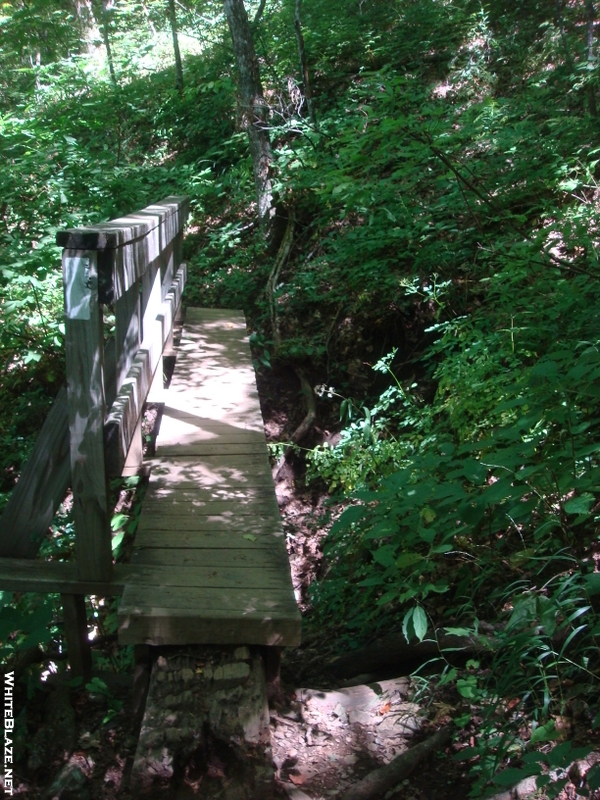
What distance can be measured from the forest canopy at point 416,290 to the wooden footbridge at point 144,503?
36 centimetres

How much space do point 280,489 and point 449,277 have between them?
253 centimetres

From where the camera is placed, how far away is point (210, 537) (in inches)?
124

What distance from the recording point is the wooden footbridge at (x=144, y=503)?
2.50 m

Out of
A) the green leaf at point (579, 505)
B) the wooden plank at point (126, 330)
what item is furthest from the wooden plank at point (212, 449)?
the green leaf at point (579, 505)

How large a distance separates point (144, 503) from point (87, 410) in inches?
36.2

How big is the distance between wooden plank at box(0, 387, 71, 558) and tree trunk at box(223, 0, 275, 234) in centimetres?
742

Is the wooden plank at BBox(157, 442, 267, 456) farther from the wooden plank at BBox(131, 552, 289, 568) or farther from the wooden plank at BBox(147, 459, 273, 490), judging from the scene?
the wooden plank at BBox(131, 552, 289, 568)

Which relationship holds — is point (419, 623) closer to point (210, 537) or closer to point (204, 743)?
point (204, 743)

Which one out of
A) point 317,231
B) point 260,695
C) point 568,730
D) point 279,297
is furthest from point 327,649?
point 317,231

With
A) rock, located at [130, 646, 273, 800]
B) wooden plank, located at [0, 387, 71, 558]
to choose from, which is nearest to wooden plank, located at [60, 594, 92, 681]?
wooden plank, located at [0, 387, 71, 558]

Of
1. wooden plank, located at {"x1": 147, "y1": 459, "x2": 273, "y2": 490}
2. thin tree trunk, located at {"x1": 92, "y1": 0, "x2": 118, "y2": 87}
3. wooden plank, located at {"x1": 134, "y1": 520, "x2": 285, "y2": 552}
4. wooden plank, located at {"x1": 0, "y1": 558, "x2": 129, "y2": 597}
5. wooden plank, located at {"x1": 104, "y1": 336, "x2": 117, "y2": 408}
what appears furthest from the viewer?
thin tree trunk, located at {"x1": 92, "y1": 0, "x2": 118, "y2": 87}

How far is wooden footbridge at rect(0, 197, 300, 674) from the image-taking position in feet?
8.20

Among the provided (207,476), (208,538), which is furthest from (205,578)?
(207,476)

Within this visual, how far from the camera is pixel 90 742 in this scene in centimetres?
249
